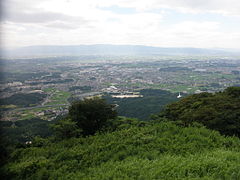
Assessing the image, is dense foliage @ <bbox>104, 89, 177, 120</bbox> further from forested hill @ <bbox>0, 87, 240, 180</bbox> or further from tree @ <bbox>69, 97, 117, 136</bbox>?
forested hill @ <bbox>0, 87, 240, 180</bbox>

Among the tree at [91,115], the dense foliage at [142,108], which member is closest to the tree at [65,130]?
the tree at [91,115]

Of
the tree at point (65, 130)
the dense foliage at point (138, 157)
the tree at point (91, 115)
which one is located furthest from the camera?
the tree at point (91, 115)

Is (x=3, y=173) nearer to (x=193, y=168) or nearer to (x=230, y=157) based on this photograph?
(x=193, y=168)

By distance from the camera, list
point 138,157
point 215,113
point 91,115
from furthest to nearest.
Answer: point 91,115 → point 215,113 → point 138,157

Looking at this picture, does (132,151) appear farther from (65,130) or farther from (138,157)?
(65,130)

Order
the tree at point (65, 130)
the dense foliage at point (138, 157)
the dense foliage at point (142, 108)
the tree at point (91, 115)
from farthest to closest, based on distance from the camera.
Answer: the dense foliage at point (142, 108)
the tree at point (91, 115)
the tree at point (65, 130)
the dense foliage at point (138, 157)

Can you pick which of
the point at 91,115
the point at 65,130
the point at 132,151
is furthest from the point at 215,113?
the point at 65,130

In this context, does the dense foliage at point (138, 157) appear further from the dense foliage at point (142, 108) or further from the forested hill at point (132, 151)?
the dense foliage at point (142, 108)
